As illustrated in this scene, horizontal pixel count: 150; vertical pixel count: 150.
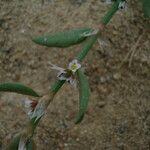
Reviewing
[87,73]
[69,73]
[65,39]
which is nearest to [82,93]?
[69,73]

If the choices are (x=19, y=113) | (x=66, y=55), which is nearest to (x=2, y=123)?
(x=19, y=113)

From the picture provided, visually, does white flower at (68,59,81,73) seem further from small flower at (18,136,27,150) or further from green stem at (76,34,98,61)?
small flower at (18,136,27,150)

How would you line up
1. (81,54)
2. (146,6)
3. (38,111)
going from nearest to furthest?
(38,111), (81,54), (146,6)

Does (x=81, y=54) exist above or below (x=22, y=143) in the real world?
above

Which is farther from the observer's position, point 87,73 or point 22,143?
point 87,73

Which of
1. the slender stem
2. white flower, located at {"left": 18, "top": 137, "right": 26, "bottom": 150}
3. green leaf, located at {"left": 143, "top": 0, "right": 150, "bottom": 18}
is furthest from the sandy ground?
white flower, located at {"left": 18, "top": 137, "right": 26, "bottom": 150}

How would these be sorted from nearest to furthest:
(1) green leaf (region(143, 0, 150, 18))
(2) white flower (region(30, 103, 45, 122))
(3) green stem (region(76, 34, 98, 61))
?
1. (2) white flower (region(30, 103, 45, 122))
2. (3) green stem (region(76, 34, 98, 61))
3. (1) green leaf (region(143, 0, 150, 18))

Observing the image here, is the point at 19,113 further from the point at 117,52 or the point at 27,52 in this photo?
the point at 117,52

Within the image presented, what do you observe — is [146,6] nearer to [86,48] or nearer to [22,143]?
[86,48]

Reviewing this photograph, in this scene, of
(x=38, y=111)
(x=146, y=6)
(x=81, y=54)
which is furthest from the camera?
(x=146, y=6)
